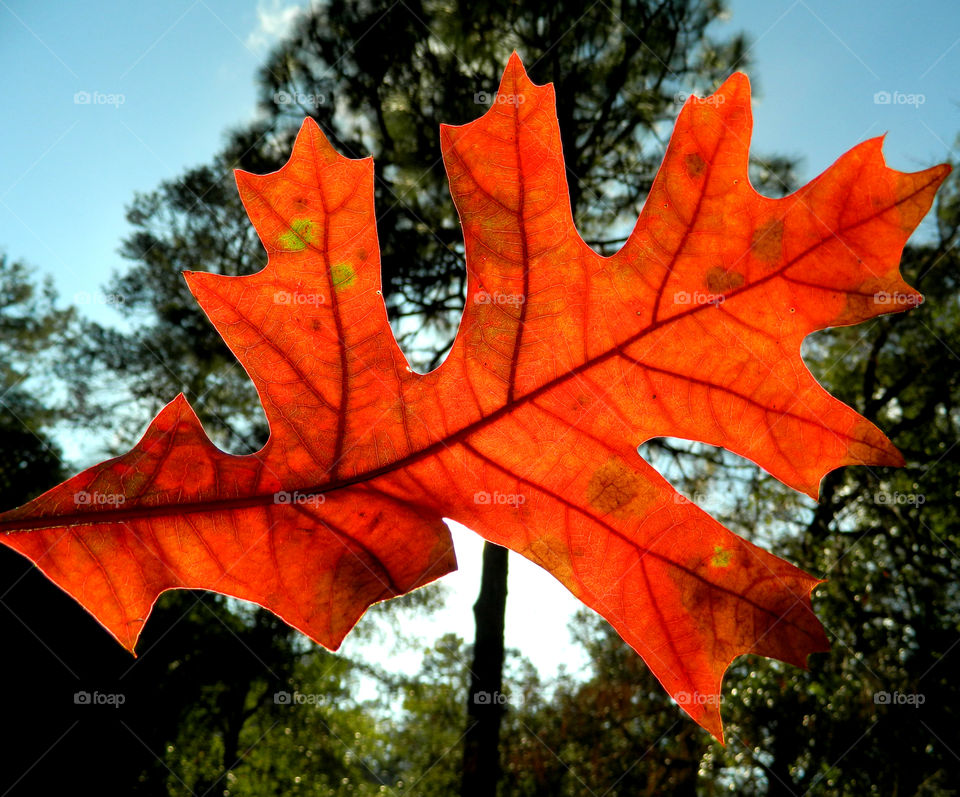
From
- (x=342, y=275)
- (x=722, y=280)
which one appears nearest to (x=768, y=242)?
(x=722, y=280)

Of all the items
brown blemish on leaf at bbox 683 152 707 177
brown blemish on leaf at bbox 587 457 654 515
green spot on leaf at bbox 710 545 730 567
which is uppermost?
brown blemish on leaf at bbox 683 152 707 177

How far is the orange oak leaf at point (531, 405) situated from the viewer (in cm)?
65

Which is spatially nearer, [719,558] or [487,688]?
[719,558]

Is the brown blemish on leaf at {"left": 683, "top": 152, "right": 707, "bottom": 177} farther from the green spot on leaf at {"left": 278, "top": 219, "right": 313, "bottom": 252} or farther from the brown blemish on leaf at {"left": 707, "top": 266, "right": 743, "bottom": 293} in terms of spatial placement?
the green spot on leaf at {"left": 278, "top": 219, "right": 313, "bottom": 252}

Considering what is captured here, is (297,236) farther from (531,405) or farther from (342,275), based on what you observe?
(531,405)

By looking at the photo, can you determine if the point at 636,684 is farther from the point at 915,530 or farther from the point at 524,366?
the point at 524,366

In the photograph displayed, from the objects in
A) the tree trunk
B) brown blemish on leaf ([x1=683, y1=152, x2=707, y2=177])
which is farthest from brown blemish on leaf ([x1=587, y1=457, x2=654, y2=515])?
the tree trunk

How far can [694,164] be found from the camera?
0.70 meters

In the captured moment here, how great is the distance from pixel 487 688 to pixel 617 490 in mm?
5390

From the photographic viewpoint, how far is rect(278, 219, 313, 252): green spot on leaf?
70 centimetres

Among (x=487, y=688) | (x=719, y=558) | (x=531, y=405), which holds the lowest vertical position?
(x=719, y=558)

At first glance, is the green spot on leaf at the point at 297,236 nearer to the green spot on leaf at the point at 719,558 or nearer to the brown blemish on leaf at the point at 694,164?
the brown blemish on leaf at the point at 694,164

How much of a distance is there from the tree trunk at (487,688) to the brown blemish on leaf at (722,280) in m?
5.24

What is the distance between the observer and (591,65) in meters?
6.92
